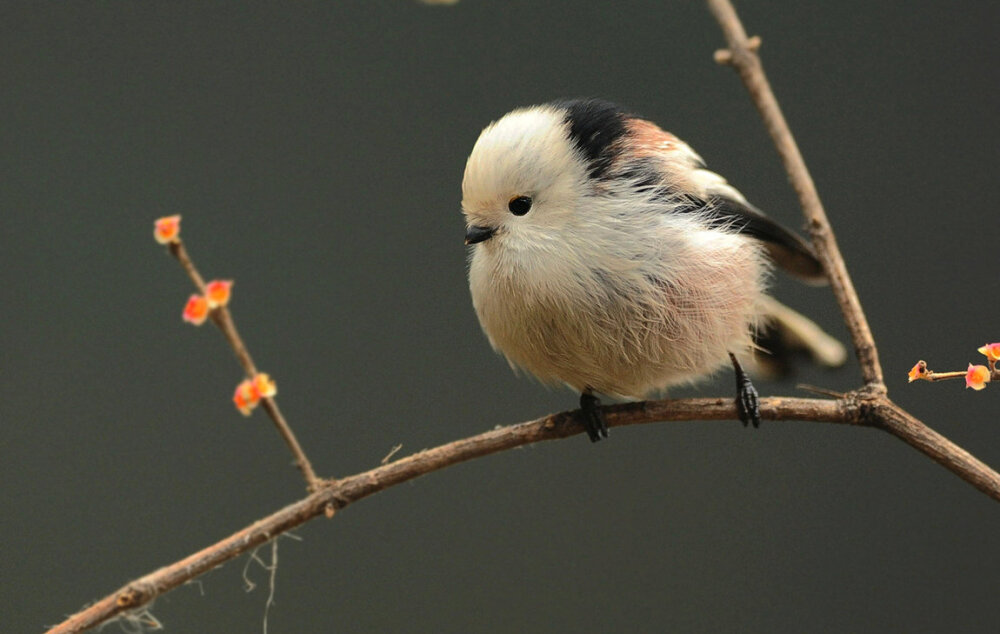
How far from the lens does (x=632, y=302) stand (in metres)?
1.47

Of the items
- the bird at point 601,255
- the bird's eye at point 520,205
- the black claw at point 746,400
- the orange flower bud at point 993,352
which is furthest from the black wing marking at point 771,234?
the orange flower bud at point 993,352

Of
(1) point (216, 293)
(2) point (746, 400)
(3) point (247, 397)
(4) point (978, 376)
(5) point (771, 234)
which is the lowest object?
(4) point (978, 376)

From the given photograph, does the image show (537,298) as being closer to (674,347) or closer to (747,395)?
(674,347)

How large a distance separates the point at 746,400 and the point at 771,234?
334 mm

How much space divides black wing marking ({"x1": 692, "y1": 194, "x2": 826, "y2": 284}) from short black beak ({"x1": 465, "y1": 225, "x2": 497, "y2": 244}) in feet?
1.36

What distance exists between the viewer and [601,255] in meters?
1.45

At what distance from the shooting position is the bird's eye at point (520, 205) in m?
1.40

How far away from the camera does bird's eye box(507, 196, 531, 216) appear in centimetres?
140

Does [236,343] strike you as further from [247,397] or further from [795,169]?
[795,169]

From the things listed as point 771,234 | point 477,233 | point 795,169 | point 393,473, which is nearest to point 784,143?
point 795,169

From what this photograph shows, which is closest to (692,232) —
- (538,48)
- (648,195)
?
(648,195)

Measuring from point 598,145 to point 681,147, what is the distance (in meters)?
0.25

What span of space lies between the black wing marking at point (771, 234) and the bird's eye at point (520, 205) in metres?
0.36

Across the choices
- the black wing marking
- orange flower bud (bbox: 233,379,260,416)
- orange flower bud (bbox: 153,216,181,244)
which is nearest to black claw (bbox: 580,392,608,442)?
the black wing marking
